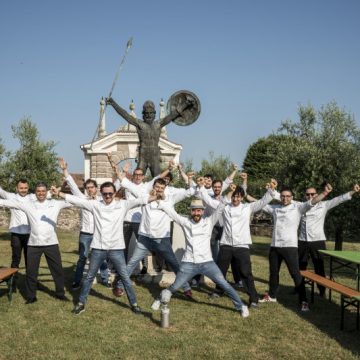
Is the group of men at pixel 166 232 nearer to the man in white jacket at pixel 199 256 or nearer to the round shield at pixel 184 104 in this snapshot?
the man in white jacket at pixel 199 256

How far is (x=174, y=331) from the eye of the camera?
5.73m

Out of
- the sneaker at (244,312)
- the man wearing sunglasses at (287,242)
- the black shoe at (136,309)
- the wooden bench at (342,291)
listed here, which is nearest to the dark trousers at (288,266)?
the man wearing sunglasses at (287,242)

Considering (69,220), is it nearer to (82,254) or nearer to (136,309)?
(82,254)

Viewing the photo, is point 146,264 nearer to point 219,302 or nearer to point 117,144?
point 219,302

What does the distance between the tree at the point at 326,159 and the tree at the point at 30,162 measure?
9640mm

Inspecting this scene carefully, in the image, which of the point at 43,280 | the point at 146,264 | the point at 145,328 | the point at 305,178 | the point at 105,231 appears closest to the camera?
the point at 145,328

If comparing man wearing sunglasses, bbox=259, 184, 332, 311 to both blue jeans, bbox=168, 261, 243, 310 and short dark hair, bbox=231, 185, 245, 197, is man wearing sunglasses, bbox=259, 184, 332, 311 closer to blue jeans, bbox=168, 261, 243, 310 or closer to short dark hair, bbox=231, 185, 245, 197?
short dark hair, bbox=231, 185, 245, 197

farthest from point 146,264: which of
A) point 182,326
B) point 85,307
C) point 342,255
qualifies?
point 342,255

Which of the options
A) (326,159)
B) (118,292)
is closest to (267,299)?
(118,292)

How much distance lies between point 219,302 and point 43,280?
150 inches

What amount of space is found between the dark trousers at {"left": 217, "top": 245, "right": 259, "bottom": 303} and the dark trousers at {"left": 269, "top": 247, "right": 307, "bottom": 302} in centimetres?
44

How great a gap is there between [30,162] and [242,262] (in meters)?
13.8

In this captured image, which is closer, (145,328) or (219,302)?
(145,328)

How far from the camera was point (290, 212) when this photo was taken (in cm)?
725
